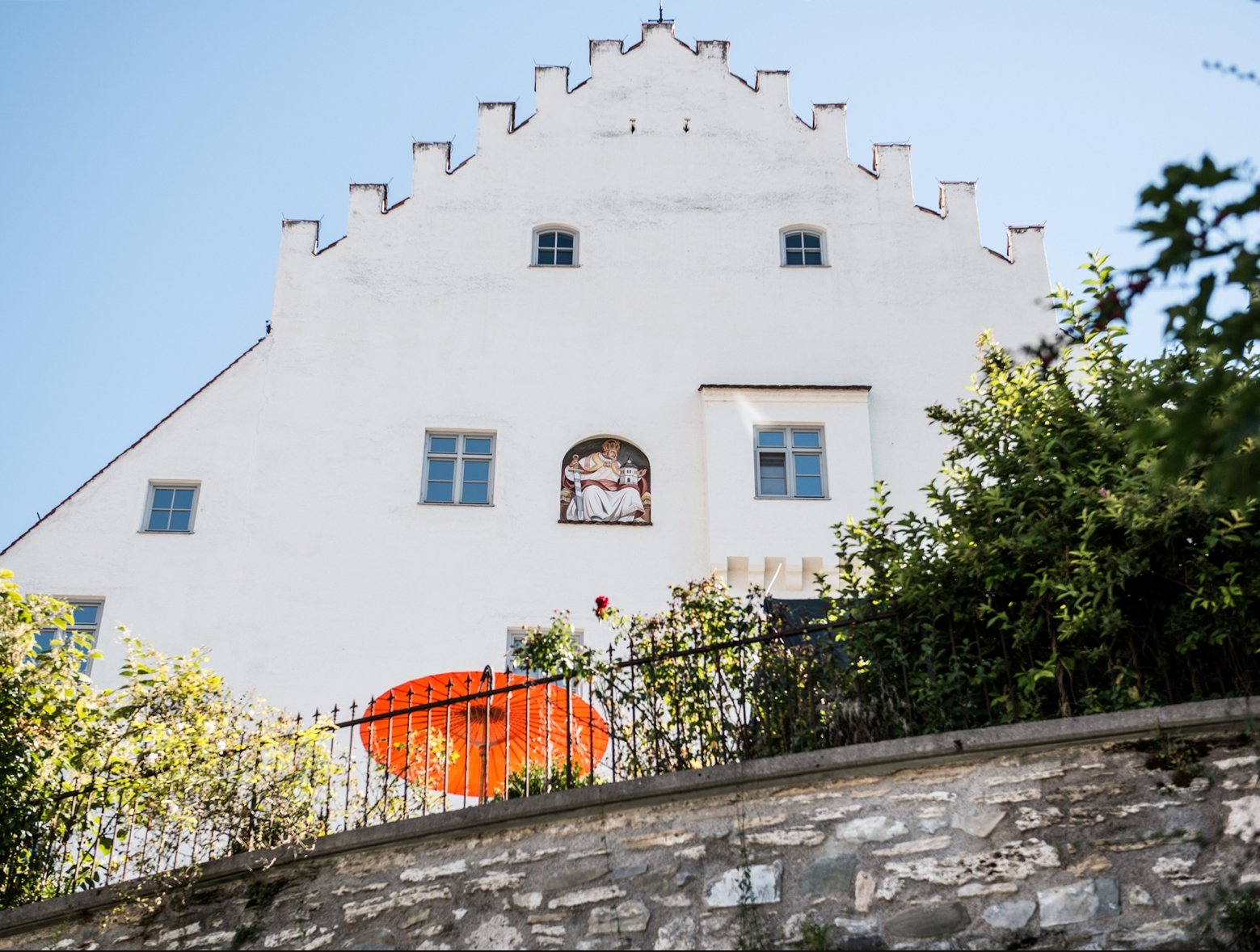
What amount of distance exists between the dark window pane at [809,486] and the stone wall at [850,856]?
365 inches

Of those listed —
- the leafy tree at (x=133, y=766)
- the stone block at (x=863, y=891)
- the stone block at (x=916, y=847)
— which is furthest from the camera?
the leafy tree at (x=133, y=766)

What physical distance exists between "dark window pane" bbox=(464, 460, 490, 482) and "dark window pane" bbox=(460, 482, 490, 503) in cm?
6

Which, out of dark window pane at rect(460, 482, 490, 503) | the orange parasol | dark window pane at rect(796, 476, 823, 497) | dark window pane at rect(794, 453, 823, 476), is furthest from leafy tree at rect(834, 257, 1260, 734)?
dark window pane at rect(460, 482, 490, 503)

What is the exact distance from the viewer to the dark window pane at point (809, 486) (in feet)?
56.6

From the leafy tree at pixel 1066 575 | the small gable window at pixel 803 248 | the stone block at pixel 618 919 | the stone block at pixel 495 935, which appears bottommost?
the stone block at pixel 495 935

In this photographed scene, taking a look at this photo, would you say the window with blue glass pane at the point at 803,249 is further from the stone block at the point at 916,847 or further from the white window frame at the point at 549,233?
the stone block at the point at 916,847

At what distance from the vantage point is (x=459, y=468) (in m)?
17.5

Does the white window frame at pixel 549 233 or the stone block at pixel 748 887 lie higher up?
the white window frame at pixel 549 233

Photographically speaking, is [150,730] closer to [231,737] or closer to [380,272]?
[231,737]

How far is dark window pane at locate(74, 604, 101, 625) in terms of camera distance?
16.4 meters

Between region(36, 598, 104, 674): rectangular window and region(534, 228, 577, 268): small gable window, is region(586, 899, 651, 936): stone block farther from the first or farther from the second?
region(534, 228, 577, 268): small gable window

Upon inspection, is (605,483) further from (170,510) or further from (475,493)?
(170,510)

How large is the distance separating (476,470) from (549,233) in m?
3.69

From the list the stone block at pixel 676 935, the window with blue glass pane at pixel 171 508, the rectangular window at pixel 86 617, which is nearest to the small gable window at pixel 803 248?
the window with blue glass pane at pixel 171 508
